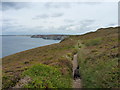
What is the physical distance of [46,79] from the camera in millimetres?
11945

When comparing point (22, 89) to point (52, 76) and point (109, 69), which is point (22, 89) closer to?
point (52, 76)

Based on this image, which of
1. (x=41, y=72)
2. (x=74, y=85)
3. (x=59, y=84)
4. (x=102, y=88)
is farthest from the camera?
(x=41, y=72)

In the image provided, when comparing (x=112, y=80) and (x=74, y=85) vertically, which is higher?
(x=112, y=80)

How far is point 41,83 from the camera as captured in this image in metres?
10.9

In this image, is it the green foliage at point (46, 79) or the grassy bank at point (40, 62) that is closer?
the green foliage at point (46, 79)

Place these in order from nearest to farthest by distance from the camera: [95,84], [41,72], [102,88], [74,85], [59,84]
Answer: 1. [102,88]
2. [95,84]
3. [59,84]
4. [74,85]
5. [41,72]

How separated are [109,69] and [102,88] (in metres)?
3.87

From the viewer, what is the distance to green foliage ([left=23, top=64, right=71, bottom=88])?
10812 millimetres

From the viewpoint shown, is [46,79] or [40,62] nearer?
[46,79]

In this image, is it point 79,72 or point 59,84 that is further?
point 79,72

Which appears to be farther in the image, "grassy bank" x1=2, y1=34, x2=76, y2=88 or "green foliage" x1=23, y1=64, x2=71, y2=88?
"grassy bank" x1=2, y1=34, x2=76, y2=88

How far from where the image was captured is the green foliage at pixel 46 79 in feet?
35.5

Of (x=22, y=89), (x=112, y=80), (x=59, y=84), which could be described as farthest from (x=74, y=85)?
(x=22, y=89)

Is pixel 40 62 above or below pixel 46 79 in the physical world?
below
